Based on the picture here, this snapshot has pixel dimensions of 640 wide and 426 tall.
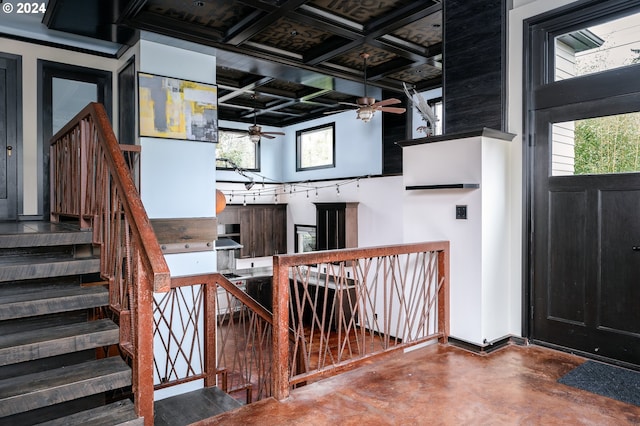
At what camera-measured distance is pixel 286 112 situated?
32.3 ft

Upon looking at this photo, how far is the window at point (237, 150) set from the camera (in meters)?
9.98

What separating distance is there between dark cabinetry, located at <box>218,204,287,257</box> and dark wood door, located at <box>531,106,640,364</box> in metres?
7.06

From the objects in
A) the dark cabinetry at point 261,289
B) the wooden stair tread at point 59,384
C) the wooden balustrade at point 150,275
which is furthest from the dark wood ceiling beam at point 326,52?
the dark cabinetry at point 261,289

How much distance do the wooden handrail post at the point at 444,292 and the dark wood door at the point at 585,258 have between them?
72 centimetres

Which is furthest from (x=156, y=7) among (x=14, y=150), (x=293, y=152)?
(x=293, y=152)

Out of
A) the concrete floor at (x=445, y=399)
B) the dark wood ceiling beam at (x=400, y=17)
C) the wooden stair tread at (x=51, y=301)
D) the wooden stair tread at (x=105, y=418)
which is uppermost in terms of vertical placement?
the dark wood ceiling beam at (x=400, y=17)

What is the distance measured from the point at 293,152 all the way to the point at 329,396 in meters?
8.45

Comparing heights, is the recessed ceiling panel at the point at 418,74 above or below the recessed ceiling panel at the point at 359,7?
below

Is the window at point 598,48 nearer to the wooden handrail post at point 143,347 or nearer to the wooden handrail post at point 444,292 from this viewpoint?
the wooden handrail post at point 444,292

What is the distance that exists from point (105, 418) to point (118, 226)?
3.49 feet

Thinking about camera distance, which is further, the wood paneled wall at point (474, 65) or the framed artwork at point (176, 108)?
the framed artwork at point (176, 108)

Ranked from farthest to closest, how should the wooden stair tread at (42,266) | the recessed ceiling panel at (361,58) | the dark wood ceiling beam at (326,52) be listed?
the recessed ceiling panel at (361,58)
the dark wood ceiling beam at (326,52)
the wooden stair tread at (42,266)

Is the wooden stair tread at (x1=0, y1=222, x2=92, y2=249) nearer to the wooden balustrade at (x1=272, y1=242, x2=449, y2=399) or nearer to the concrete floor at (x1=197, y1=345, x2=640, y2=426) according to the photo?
the wooden balustrade at (x1=272, y1=242, x2=449, y2=399)

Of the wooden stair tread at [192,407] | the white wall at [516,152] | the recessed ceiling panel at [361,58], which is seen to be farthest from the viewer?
the recessed ceiling panel at [361,58]
